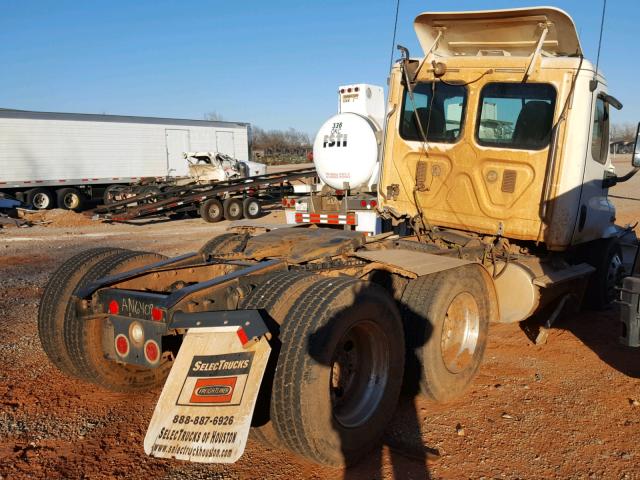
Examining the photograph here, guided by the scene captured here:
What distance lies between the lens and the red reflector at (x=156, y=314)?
3.28 m

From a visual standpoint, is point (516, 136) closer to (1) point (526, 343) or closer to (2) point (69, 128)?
(1) point (526, 343)

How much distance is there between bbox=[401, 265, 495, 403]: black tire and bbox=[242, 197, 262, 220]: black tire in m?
14.3

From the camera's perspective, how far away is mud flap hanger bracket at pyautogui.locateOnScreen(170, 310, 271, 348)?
117 inches

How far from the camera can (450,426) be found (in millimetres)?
3934

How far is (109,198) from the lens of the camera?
21.5 metres

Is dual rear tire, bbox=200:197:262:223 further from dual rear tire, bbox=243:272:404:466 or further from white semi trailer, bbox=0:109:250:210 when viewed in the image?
dual rear tire, bbox=243:272:404:466

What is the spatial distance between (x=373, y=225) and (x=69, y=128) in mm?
18674

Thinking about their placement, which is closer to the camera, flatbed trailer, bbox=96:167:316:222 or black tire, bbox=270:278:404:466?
black tire, bbox=270:278:404:466

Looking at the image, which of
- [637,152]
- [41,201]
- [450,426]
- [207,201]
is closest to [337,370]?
[450,426]

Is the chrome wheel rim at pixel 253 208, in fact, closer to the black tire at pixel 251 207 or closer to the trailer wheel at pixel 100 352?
the black tire at pixel 251 207

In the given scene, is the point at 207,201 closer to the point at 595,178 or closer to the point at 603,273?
the point at 603,273

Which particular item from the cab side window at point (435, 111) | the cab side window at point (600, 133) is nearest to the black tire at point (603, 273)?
the cab side window at point (600, 133)

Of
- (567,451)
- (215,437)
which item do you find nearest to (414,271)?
(567,451)

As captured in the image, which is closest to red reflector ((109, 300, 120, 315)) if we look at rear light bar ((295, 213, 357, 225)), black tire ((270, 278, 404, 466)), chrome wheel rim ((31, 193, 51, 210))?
black tire ((270, 278, 404, 466))
